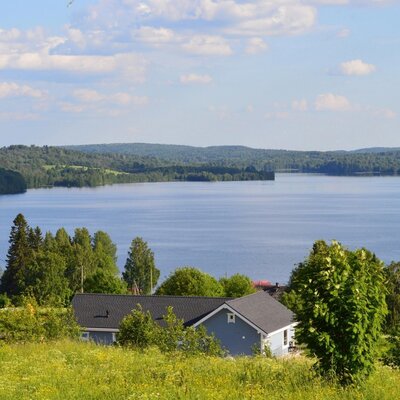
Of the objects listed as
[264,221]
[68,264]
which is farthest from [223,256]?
[264,221]

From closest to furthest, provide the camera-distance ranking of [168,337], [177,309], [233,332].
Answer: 1. [168,337]
2. [233,332]
3. [177,309]

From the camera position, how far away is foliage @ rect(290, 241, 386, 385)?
955cm

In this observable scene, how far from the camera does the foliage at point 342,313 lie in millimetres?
9547

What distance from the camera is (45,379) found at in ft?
33.7

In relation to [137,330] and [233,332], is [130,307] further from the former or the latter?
[137,330]

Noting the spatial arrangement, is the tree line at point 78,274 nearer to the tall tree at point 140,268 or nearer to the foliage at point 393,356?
the tall tree at point 140,268

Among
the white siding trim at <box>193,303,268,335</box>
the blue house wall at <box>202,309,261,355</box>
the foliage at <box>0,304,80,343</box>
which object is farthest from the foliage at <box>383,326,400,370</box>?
the blue house wall at <box>202,309,261,355</box>

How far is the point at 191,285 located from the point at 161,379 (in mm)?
30560

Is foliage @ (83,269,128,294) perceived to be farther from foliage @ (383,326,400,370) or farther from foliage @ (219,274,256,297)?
foliage @ (383,326,400,370)

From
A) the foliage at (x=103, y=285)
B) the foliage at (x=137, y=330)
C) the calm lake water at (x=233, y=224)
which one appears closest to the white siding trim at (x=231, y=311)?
the foliage at (x=137, y=330)

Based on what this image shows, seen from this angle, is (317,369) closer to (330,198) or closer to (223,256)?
(223,256)

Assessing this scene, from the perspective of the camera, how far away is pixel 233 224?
12431cm

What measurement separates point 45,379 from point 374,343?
12.6 feet

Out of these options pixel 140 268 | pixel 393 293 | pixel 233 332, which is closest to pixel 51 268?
pixel 140 268
